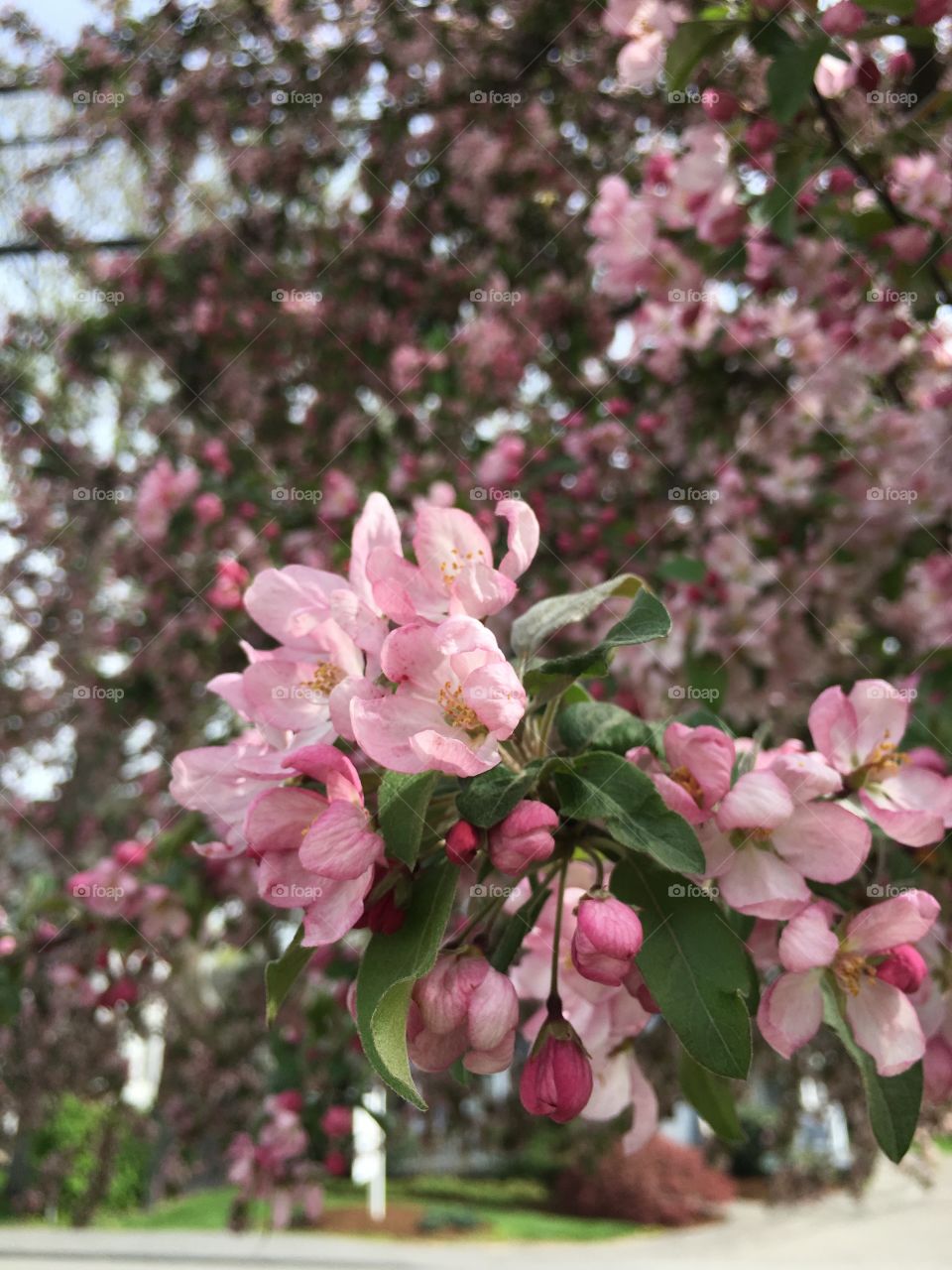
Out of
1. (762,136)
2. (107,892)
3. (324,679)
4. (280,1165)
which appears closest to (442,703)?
(324,679)

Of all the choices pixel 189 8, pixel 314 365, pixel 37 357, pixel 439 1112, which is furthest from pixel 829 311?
pixel 37 357

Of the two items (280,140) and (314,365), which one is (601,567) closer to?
(314,365)

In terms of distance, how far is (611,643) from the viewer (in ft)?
2.26

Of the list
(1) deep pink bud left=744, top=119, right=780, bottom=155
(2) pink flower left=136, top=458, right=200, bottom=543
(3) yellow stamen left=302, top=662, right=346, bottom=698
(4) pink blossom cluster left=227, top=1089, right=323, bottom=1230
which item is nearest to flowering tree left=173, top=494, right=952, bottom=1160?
(3) yellow stamen left=302, top=662, right=346, bottom=698

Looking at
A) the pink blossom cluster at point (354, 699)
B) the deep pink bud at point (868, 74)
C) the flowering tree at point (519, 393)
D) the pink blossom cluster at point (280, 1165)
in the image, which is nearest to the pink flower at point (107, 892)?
the flowering tree at point (519, 393)

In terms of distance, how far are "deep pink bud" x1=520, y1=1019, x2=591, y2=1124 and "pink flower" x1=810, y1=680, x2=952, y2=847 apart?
0.89 ft

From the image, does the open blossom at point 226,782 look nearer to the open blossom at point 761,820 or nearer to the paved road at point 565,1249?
the open blossom at point 761,820

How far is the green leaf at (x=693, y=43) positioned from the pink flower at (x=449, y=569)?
0.80 m

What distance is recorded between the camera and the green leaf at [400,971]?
1.76ft

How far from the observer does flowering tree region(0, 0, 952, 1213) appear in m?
0.73

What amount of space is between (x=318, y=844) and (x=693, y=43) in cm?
109

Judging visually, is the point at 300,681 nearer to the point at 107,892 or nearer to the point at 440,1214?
the point at 107,892

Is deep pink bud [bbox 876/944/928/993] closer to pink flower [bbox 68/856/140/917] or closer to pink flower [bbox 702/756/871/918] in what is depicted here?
pink flower [bbox 702/756/871/918]

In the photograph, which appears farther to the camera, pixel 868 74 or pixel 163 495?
pixel 163 495
